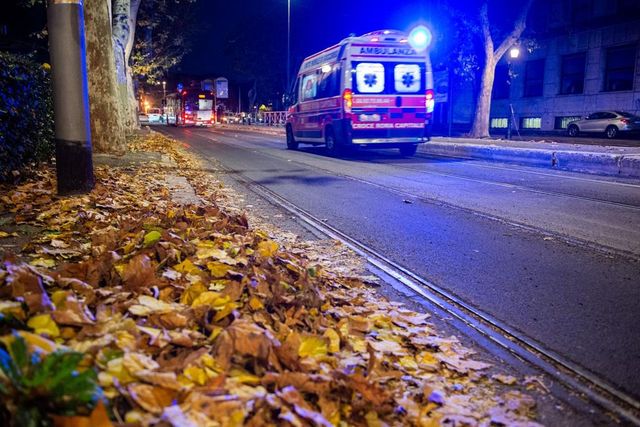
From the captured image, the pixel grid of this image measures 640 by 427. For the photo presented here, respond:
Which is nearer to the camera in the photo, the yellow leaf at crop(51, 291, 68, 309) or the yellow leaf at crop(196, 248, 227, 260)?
the yellow leaf at crop(51, 291, 68, 309)

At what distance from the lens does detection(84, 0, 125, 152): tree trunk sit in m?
10.3

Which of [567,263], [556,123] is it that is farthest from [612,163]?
[556,123]

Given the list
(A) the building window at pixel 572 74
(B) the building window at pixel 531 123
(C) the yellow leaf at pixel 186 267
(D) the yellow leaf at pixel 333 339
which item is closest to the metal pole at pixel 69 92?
(C) the yellow leaf at pixel 186 267

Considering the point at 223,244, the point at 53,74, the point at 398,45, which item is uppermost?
the point at 398,45

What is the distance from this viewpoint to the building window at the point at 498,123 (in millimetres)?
35969

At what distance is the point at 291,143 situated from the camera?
20094 millimetres

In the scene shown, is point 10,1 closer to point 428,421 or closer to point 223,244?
point 223,244

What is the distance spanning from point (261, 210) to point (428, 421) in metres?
5.44

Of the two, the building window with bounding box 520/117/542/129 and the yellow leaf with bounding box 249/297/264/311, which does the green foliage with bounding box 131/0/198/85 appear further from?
the yellow leaf with bounding box 249/297/264/311

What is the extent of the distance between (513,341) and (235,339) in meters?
1.80

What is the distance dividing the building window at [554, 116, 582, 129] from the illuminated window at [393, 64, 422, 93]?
20305 millimetres

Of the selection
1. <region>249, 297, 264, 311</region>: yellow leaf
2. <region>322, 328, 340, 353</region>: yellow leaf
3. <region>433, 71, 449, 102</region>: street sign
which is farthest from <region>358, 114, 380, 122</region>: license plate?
<region>433, 71, 449, 102</region>: street sign

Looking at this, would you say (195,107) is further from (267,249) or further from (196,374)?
(196,374)

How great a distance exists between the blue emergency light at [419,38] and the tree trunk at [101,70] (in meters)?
8.35
